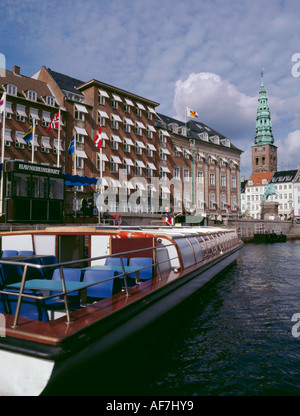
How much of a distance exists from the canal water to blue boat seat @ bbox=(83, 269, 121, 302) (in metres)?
0.94

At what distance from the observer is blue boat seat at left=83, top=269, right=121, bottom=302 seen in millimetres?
5695

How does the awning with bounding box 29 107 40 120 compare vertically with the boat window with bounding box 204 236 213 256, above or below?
above

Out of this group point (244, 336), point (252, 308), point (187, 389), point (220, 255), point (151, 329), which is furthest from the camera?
point (220, 255)

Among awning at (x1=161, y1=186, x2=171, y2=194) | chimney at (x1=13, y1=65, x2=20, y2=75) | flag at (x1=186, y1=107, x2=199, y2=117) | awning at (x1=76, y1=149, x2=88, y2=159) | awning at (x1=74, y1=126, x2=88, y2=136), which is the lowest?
awning at (x1=161, y1=186, x2=171, y2=194)

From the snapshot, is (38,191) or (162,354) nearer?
(162,354)

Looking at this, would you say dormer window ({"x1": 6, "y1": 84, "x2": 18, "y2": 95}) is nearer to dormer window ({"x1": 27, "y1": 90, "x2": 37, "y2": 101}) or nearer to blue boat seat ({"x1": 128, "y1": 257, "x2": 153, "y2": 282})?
dormer window ({"x1": 27, "y1": 90, "x2": 37, "y2": 101})

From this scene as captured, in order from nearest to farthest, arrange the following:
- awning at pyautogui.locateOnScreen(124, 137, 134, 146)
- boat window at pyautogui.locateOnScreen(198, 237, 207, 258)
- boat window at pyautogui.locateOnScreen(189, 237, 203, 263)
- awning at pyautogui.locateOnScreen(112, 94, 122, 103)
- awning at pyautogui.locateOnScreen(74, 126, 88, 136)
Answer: boat window at pyautogui.locateOnScreen(189, 237, 203, 263), boat window at pyautogui.locateOnScreen(198, 237, 207, 258), awning at pyautogui.locateOnScreen(74, 126, 88, 136), awning at pyautogui.locateOnScreen(112, 94, 122, 103), awning at pyautogui.locateOnScreen(124, 137, 134, 146)

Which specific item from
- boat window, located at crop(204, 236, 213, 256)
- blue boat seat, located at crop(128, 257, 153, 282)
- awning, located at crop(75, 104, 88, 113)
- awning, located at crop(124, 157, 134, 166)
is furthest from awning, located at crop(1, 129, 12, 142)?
blue boat seat, located at crop(128, 257, 153, 282)

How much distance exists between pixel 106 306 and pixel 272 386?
271cm

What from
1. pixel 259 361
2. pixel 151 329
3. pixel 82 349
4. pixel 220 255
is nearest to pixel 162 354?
pixel 151 329

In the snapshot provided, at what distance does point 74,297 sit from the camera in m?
5.48
